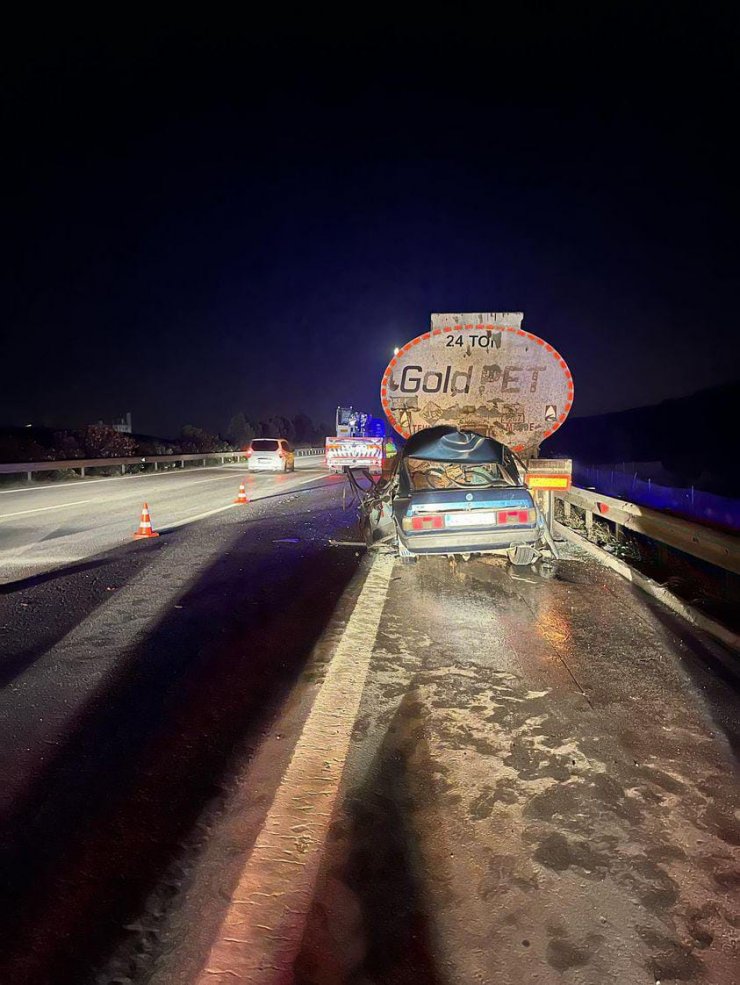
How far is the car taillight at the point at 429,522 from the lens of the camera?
300 inches

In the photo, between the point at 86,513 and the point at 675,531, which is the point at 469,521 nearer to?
the point at 675,531

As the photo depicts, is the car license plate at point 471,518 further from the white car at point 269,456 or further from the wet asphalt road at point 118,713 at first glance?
the white car at point 269,456

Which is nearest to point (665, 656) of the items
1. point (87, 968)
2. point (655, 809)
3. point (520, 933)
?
point (655, 809)

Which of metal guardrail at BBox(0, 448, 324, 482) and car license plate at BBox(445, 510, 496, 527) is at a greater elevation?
metal guardrail at BBox(0, 448, 324, 482)

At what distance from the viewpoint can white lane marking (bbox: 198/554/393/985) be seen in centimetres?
232

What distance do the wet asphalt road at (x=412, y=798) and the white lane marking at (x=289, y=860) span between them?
2.2 inches

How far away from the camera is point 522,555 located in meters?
8.37

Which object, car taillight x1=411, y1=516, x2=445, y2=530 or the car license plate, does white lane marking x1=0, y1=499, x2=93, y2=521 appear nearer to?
car taillight x1=411, y1=516, x2=445, y2=530

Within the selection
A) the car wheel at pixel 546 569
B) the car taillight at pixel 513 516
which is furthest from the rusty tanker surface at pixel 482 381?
the car taillight at pixel 513 516

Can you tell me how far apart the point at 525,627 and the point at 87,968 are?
4524 millimetres

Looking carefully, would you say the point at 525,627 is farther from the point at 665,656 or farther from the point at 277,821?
the point at 277,821

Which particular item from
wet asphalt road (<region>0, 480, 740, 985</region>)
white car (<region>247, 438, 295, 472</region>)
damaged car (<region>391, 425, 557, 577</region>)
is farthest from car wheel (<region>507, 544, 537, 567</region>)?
white car (<region>247, 438, 295, 472</region>)

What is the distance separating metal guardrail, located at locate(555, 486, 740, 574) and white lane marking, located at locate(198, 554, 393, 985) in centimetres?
394

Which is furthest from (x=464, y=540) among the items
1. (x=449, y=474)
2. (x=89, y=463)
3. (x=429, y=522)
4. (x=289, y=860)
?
(x=89, y=463)
